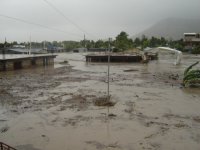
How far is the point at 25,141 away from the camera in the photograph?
8562mm

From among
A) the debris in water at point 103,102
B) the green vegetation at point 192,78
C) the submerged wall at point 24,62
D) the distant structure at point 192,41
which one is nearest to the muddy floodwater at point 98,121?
the debris in water at point 103,102

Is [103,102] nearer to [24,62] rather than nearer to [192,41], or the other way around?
[24,62]

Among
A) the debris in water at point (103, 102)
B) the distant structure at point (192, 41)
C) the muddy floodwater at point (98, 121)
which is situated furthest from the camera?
the distant structure at point (192, 41)

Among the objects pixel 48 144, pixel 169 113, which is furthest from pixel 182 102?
pixel 48 144

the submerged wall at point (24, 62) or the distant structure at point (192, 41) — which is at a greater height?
the distant structure at point (192, 41)

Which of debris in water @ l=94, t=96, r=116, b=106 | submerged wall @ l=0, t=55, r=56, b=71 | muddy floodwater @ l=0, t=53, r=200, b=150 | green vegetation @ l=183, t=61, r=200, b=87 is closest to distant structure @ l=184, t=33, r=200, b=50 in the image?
submerged wall @ l=0, t=55, r=56, b=71

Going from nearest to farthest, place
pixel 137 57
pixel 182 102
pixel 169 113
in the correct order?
pixel 169 113 → pixel 182 102 → pixel 137 57

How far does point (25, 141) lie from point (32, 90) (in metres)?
9.92

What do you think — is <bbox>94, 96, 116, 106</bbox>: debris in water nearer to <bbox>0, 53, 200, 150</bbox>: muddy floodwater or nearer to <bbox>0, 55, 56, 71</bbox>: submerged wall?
<bbox>0, 53, 200, 150</bbox>: muddy floodwater

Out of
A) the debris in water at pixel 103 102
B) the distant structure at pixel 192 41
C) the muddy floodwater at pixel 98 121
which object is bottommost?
the muddy floodwater at pixel 98 121

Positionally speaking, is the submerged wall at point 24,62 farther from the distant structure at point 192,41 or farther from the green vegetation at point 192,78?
the distant structure at point 192,41

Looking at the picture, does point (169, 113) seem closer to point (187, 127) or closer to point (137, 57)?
point (187, 127)

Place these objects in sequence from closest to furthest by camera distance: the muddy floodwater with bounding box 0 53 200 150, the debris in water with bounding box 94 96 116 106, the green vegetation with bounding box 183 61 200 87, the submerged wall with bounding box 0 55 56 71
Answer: the muddy floodwater with bounding box 0 53 200 150 < the debris in water with bounding box 94 96 116 106 < the green vegetation with bounding box 183 61 200 87 < the submerged wall with bounding box 0 55 56 71

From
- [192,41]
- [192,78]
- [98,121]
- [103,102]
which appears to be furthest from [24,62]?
[192,41]
